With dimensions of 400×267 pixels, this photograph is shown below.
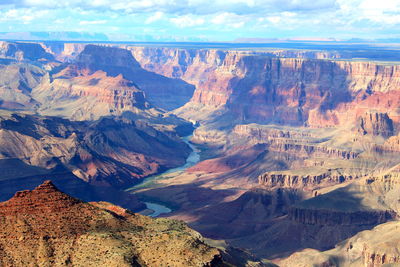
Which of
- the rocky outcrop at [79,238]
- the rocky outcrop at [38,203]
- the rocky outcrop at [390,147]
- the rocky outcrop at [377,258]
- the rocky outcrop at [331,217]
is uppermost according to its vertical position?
the rocky outcrop at [38,203]

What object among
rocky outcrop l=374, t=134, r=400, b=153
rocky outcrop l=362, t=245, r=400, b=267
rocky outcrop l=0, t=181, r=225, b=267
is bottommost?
rocky outcrop l=362, t=245, r=400, b=267

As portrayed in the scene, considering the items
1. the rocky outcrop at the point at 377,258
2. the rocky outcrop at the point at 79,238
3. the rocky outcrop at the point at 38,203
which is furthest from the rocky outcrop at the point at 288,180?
the rocky outcrop at the point at 38,203

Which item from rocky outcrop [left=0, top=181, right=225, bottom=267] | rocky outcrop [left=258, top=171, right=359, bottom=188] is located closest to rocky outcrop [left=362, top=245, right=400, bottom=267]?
rocky outcrop [left=0, top=181, right=225, bottom=267]

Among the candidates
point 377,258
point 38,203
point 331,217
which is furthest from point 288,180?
point 38,203

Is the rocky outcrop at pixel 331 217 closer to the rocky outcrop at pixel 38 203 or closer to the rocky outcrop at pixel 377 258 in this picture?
the rocky outcrop at pixel 377 258

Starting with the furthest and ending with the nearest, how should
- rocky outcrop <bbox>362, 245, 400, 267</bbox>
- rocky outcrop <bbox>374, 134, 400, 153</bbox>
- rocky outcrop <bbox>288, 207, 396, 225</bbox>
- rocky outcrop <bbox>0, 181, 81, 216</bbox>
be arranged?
rocky outcrop <bbox>374, 134, 400, 153</bbox>
rocky outcrop <bbox>288, 207, 396, 225</bbox>
rocky outcrop <bbox>362, 245, 400, 267</bbox>
rocky outcrop <bbox>0, 181, 81, 216</bbox>

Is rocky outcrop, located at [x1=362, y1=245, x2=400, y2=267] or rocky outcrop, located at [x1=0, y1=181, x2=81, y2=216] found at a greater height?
rocky outcrop, located at [x1=0, y1=181, x2=81, y2=216]

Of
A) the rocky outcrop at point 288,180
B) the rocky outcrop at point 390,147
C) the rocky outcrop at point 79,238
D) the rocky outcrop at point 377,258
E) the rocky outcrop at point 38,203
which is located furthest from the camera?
the rocky outcrop at point 390,147

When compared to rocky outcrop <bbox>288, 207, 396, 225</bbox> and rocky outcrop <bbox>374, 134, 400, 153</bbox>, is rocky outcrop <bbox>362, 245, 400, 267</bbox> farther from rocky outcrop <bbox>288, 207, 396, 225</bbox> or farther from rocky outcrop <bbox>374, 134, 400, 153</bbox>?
rocky outcrop <bbox>374, 134, 400, 153</bbox>

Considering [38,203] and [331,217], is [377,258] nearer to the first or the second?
[331,217]
